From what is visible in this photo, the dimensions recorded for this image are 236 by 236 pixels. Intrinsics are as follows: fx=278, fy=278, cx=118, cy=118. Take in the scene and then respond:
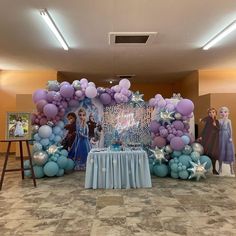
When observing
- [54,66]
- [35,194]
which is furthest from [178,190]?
[54,66]

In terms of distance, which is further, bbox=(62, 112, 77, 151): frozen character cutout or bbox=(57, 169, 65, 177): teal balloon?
bbox=(62, 112, 77, 151): frozen character cutout

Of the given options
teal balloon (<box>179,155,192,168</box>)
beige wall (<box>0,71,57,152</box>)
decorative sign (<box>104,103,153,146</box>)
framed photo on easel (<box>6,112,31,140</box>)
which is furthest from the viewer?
beige wall (<box>0,71,57,152</box>)

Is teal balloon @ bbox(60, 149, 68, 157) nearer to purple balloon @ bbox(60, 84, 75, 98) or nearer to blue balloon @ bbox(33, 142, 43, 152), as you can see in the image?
blue balloon @ bbox(33, 142, 43, 152)

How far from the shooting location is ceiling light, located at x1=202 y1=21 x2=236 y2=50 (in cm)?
554

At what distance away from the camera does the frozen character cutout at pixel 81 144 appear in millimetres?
7207

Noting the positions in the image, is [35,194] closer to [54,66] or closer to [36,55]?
[36,55]

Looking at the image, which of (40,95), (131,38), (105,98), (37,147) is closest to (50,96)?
(40,95)

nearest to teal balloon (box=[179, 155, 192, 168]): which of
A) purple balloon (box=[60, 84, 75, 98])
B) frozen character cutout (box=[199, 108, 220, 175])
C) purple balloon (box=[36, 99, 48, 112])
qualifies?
A: frozen character cutout (box=[199, 108, 220, 175])

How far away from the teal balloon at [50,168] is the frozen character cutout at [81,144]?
1002 millimetres

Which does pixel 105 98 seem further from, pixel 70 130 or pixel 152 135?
pixel 152 135

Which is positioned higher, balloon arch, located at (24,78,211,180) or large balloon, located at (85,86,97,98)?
large balloon, located at (85,86,97,98)

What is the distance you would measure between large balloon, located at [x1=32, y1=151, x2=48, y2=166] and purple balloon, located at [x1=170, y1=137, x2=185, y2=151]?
2836 mm

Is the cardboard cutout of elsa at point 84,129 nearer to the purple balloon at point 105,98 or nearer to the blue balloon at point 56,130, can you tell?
the purple balloon at point 105,98

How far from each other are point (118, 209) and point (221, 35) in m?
4.39
